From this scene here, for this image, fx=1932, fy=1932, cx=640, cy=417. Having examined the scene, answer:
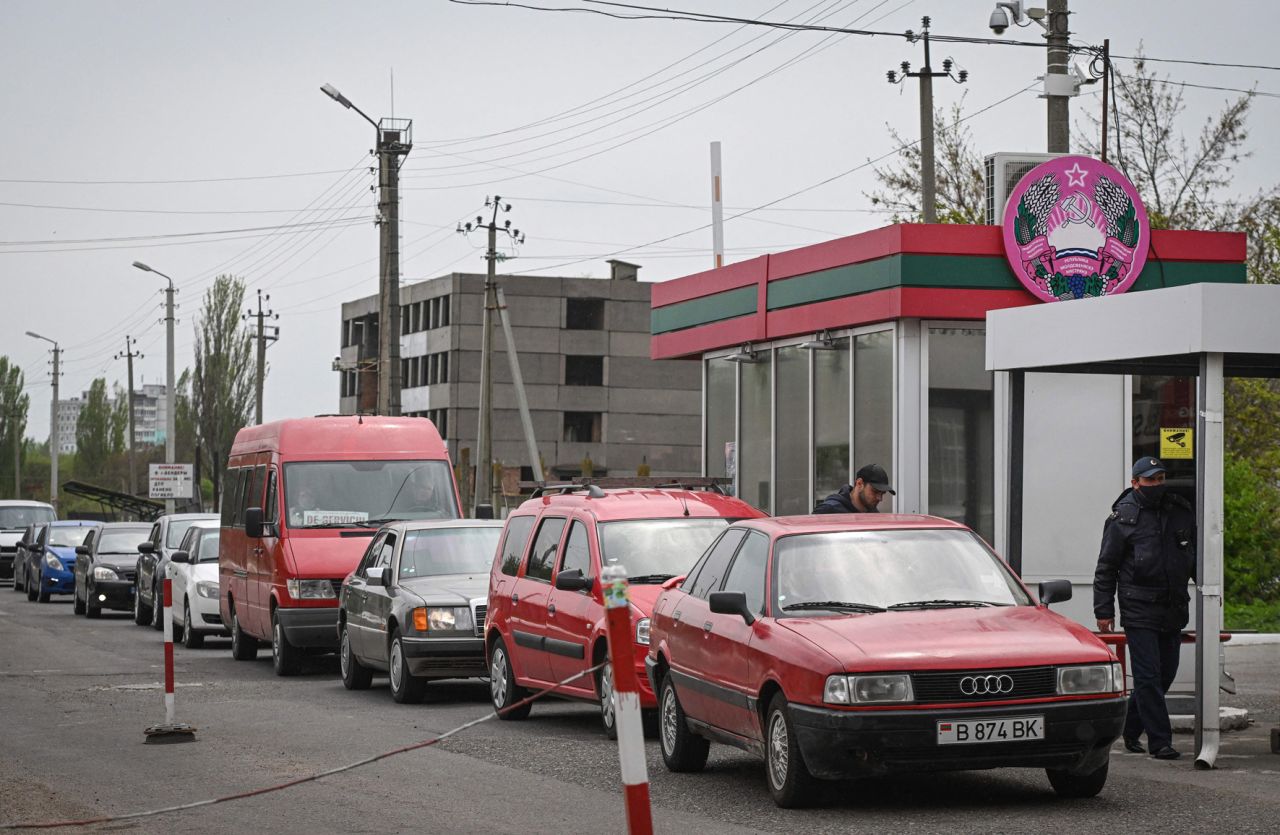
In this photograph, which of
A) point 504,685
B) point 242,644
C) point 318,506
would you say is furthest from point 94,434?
point 504,685

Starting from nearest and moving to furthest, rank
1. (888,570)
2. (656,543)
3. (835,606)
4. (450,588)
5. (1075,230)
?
(835,606) < (888,570) < (656,543) < (450,588) < (1075,230)

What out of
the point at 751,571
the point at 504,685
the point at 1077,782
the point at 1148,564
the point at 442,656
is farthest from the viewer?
the point at 442,656

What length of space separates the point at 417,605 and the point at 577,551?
2.74 metres

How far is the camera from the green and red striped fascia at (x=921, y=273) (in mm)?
17719

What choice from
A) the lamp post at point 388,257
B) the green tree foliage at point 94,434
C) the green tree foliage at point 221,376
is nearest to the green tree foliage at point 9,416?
the green tree foliage at point 94,434

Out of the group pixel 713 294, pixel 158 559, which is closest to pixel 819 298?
pixel 713 294

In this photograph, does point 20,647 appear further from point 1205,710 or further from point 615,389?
point 615,389

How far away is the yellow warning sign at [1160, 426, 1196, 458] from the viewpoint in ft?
53.3

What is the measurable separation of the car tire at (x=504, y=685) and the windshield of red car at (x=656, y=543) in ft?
5.57

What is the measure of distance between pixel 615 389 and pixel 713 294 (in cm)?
7879

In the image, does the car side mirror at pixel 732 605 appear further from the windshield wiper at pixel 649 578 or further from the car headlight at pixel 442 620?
the car headlight at pixel 442 620

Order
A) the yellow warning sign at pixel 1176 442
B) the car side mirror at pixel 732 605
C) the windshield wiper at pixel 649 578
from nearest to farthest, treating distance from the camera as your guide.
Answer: the car side mirror at pixel 732 605, the windshield wiper at pixel 649 578, the yellow warning sign at pixel 1176 442

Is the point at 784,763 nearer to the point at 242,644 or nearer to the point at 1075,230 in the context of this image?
the point at 1075,230

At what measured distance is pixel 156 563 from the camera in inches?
1145
